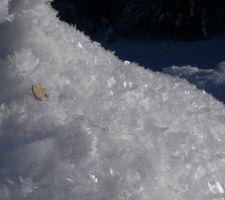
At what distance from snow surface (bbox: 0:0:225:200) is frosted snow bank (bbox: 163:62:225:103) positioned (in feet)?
5.56

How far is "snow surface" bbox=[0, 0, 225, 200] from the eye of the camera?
42.6 inches

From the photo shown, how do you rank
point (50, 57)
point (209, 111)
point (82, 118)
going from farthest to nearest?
point (209, 111) < point (50, 57) < point (82, 118)

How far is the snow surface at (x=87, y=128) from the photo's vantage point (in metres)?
1.08

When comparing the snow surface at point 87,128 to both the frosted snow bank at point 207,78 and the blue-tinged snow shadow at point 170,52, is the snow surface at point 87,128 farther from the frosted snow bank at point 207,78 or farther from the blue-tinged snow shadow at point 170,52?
the blue-tinged snow shadow at point 170,52

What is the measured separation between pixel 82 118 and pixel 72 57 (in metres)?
0.23

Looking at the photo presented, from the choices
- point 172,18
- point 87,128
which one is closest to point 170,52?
point 172,18

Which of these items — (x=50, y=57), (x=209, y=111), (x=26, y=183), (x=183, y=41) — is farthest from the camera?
(x=183, y=41)

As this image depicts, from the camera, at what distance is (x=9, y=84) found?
122 centimetres

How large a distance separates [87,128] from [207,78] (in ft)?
7.40

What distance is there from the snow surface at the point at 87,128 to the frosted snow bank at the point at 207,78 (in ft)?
5.56

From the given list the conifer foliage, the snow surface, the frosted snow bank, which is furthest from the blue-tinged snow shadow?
the snow surface

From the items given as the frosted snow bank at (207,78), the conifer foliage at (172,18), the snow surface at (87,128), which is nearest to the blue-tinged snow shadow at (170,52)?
the conifer foliage at (172,18)

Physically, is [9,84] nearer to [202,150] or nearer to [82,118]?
[82,118]

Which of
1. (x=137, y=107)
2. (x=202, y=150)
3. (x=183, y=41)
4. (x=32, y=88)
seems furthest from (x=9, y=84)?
(x=183, y=41)
